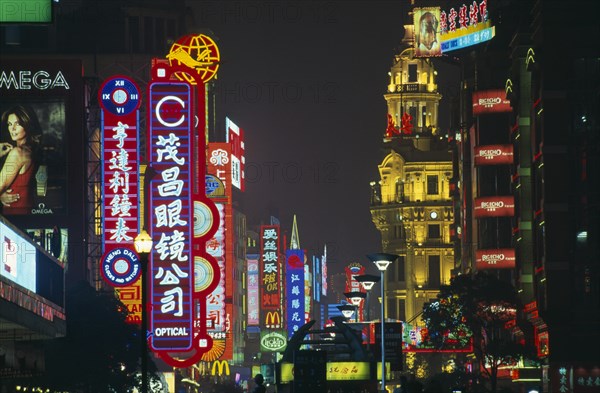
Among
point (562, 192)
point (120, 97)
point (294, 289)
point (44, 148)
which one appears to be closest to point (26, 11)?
point (562, 192)

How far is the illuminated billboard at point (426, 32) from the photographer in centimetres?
16900

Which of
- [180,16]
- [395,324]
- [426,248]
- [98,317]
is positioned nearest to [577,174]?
[395,324]

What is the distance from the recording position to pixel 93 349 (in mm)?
66250

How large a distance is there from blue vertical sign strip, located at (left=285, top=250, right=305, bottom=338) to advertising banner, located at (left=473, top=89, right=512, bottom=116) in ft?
211

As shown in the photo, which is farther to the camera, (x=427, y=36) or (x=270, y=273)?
(x=270, y=273)

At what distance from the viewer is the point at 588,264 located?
250 ft

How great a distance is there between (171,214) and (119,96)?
7.22 meters

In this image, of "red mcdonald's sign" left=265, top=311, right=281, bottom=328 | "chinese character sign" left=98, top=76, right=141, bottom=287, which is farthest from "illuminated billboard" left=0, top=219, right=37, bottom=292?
"red mcdonald's sign" left=265, top=311, right=281, bottom=328

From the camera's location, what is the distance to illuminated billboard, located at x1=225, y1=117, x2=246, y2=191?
15800 cm

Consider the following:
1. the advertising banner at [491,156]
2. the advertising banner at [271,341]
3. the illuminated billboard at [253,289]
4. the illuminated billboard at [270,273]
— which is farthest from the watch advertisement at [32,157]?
the illuminated billboard at [253,289]

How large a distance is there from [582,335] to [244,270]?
403 ft

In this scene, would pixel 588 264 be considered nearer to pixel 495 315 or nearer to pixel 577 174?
pixel 577 174

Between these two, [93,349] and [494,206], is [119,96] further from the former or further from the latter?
[494,206]

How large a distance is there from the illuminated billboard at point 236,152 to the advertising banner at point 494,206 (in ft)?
165
